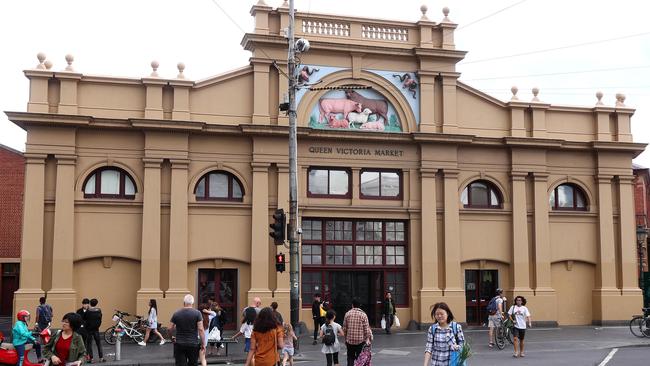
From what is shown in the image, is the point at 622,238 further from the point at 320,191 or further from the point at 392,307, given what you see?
the point at 320,191

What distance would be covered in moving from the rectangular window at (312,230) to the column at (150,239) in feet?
18.3

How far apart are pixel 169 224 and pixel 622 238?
18.8 metres

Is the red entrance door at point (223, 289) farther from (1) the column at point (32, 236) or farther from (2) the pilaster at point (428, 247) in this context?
(2) the pilaster at point (428, 247)

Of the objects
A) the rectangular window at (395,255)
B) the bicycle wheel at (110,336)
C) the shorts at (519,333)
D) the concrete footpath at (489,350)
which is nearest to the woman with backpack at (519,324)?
the shorts at (519,333)

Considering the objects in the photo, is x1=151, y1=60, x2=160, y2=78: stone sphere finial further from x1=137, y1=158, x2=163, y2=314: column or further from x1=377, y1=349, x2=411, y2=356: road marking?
x1=377, y1=349, x2=411, y2=356: road marking

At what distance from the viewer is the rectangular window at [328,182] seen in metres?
29.4

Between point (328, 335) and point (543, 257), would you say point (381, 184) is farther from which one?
point (328, 335)

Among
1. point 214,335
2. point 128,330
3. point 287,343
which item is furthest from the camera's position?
point 128,330

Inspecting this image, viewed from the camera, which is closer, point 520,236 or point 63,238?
point 63,238

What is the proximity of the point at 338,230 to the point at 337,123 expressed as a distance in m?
4.18

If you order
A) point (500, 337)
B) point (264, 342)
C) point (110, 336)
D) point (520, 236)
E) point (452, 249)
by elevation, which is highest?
point (520, 236)

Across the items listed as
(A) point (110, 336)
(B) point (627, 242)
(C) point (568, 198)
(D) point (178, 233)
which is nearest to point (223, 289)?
(D) point (178, 233)

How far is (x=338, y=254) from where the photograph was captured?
97.1 feet

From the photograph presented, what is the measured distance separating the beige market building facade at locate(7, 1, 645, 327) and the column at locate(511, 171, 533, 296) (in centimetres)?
6
